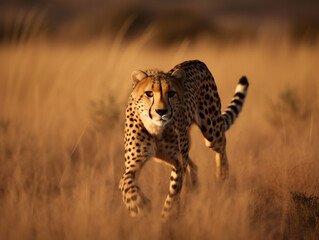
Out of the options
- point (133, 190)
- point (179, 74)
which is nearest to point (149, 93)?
point (179, 74)

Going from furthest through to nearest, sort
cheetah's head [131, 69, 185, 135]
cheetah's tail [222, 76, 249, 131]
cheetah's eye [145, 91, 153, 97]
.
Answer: cheetah's tail [222, 76, 249, 131] → cheetah's eye [145, 91, 153, 97] → cheetah's head [131, 69, 185, 135]

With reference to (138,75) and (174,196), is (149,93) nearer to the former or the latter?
(138,75)

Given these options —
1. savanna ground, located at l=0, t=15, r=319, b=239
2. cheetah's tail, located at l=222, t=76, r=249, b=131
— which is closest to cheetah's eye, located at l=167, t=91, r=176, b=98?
savanna ground, located at l=0, t=15, r=319, b=239

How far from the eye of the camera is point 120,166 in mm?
3928

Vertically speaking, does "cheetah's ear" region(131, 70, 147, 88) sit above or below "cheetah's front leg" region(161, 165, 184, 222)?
above

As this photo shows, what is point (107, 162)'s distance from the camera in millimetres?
3930

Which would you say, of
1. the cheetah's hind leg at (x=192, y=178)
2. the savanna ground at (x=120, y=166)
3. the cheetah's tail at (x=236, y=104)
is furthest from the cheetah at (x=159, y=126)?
→ the cheetah's tail at (x=236, y=104)

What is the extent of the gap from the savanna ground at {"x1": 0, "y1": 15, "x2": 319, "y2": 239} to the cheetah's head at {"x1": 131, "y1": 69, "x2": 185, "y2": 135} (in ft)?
1.66

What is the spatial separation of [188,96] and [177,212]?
84cm

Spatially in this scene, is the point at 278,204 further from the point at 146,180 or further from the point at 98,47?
the point at 98,47

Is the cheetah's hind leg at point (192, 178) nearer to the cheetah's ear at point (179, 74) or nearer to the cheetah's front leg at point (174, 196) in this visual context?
the cheetah's front leg at point (174, 196)

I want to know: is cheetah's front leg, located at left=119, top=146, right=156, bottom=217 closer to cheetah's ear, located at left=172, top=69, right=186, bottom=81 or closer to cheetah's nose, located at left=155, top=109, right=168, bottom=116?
cheetah's nose, located at left=155, top=109, right=168, bottom=116

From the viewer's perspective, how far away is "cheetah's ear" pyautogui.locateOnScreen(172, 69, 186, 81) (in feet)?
9.24

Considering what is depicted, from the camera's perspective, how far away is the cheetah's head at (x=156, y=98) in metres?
2.42
